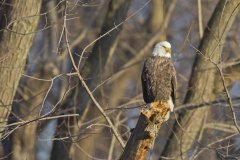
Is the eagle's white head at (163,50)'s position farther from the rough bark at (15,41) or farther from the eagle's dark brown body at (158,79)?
the rough bark at (15,41)

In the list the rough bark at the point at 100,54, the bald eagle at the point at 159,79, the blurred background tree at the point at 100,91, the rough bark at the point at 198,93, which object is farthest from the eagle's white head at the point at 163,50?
the rough bark at the point at 100,54

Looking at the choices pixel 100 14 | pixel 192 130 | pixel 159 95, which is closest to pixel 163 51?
pixel 159 95

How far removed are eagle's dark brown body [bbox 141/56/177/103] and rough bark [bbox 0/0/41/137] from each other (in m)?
1.21

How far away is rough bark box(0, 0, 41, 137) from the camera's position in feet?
26.4

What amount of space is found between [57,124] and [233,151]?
2155 millimetres

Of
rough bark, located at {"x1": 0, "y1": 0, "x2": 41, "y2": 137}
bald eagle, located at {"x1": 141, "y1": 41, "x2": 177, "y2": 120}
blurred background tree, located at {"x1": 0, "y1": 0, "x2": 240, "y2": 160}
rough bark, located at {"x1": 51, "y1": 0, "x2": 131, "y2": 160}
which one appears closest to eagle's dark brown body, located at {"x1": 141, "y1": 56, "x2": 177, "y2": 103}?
bald eagle, located at {"x1": 141, "y1": 41, "x2": 177, "y2": 120}

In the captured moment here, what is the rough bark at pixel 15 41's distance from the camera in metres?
8.04

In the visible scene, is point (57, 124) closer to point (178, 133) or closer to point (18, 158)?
point (18, 158)

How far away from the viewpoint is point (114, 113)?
33.1 feet

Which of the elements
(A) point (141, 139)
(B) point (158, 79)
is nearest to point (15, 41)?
(B) point (158, 79)

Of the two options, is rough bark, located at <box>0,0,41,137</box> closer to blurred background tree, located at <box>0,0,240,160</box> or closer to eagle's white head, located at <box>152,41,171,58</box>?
blurred background tree, located at <box>0,0,240,160</box>

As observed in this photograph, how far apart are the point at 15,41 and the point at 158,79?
143cm

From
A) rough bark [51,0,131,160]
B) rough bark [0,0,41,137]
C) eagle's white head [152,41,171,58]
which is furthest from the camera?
rough bark [51,0,131,160]

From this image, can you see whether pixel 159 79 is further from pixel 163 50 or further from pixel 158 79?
pixel 163 50
